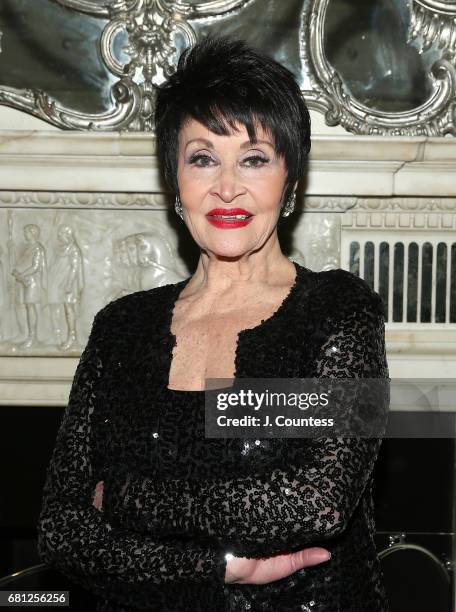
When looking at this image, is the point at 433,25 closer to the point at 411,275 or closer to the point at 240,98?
the point at 411,275

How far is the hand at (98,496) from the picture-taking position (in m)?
1.41

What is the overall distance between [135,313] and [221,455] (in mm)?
338

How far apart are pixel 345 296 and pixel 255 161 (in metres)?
0.26

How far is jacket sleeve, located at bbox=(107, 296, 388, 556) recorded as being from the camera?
1227 millimetres

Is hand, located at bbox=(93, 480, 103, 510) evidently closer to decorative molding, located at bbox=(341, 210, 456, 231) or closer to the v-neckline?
the v-neckline

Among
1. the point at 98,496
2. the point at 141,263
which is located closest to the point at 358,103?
the point at 141,263

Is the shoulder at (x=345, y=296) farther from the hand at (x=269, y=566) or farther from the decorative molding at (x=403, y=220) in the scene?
the decorative molding at (x=403, y=220)

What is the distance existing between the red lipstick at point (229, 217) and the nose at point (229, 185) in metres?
0.02

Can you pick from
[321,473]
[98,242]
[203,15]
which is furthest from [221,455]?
[203,15]

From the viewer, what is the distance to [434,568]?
2.30 meters

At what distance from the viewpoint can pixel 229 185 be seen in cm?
139

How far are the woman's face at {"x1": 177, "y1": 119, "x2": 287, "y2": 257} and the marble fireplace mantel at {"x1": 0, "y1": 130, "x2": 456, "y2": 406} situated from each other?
753 millimetres

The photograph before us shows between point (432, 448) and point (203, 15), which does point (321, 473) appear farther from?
point (203, 15)

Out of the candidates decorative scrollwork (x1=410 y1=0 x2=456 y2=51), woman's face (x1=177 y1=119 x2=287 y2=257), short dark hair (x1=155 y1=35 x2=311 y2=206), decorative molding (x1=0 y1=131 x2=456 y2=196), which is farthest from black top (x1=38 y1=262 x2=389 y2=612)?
decorative scrollwork (x1=410 y1=0 x2=456 y2=51)
